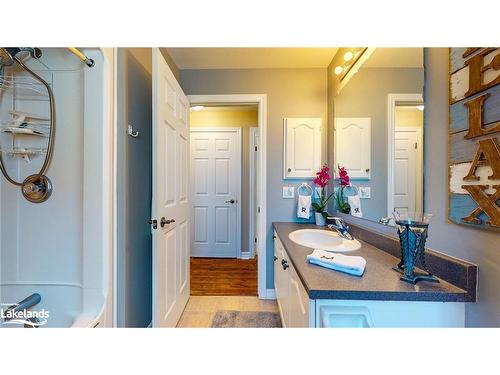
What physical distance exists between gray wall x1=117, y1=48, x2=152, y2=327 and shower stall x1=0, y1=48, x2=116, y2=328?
0.12m

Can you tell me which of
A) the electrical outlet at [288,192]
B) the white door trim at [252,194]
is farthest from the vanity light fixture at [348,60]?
the white door trim at [252,194]

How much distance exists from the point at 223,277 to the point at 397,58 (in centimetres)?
258

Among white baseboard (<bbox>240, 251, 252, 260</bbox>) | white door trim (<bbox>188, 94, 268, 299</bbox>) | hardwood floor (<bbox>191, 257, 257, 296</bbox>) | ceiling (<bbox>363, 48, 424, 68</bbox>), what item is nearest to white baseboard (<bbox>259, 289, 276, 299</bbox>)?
white door trim (<bbox>188, 94, 268, 299</bbox>)

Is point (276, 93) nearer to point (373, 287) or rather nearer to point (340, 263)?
point (340, 263)

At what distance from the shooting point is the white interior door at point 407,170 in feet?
2.90

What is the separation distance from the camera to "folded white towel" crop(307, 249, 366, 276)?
76 centimetres

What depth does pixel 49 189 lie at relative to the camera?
974mm

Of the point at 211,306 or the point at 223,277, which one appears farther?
the point at 223,277

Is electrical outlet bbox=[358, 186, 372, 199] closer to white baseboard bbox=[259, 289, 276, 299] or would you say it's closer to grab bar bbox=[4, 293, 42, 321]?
white baseboard bbox=[259, 289, 276, 299]

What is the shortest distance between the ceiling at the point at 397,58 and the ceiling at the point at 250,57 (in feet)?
1.99

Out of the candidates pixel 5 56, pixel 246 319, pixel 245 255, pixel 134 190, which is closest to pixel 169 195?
pixel 134 190
